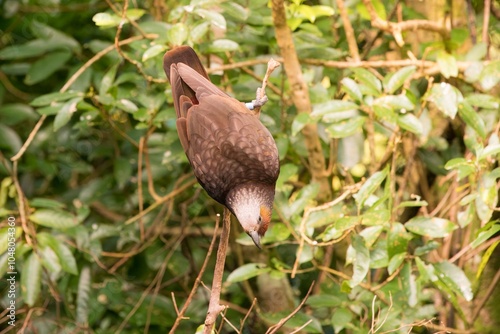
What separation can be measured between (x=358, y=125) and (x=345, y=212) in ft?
1.38

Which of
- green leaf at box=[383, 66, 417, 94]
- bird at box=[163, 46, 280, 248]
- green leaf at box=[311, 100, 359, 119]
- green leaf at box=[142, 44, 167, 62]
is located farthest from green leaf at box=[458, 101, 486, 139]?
green leaf at box=[142, 44, 167, 62]

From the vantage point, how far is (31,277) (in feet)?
13.5

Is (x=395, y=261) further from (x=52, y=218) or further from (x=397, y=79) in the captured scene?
(x=52, y=218)

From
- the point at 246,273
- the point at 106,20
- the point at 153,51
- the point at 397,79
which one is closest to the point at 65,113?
the point at 106,20

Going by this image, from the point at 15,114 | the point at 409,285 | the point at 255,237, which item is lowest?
the point at 15,114

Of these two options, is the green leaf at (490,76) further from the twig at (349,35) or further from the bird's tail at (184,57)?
the bird's tail at (184,57)

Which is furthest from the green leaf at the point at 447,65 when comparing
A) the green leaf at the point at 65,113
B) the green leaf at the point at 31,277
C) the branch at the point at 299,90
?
the green leaf at the point at 31,277

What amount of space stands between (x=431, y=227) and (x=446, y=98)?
610 millimetres

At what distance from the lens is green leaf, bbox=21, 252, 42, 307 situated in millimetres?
4109

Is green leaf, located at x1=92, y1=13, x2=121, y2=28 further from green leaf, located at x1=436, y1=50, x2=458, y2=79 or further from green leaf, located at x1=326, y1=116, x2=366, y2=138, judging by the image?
green leaf, located at x1=436, y1=50, x2=458, y2=79

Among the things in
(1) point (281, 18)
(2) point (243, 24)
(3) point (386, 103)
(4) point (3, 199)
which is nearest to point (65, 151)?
(4) point (3, 199)

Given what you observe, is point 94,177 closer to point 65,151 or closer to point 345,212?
point 65,151

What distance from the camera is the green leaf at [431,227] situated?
11.7ft

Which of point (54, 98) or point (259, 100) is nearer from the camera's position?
point (259, 100)
